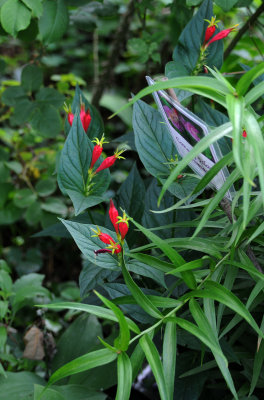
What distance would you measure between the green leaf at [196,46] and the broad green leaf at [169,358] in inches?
19.5

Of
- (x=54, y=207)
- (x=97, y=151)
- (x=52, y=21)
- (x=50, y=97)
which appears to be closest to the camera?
(x=97, y=151)

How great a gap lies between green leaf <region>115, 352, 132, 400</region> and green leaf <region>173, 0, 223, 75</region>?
55 cm

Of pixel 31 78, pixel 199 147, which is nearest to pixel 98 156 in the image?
pixel 199 147

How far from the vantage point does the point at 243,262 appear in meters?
0.69

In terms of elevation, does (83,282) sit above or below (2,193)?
above

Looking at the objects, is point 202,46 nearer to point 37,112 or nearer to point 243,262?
point 243,262

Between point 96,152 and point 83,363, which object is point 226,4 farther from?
point 83,363

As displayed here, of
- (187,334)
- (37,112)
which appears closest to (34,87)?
(37,112)

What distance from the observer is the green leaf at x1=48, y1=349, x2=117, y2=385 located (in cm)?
58

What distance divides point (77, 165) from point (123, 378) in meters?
0.35

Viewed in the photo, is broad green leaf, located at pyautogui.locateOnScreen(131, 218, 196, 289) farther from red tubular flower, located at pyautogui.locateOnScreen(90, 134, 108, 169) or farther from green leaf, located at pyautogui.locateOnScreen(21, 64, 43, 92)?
green leaf, located at pyautogui.locateOnScreen(21, 64, 43, 92)

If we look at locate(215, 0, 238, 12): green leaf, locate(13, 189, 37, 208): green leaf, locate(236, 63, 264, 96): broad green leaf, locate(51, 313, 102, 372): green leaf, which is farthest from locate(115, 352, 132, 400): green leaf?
locate(13, 189, 37, 208): green leaf

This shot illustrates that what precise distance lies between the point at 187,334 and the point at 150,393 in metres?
0.37

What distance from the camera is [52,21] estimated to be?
108cm
